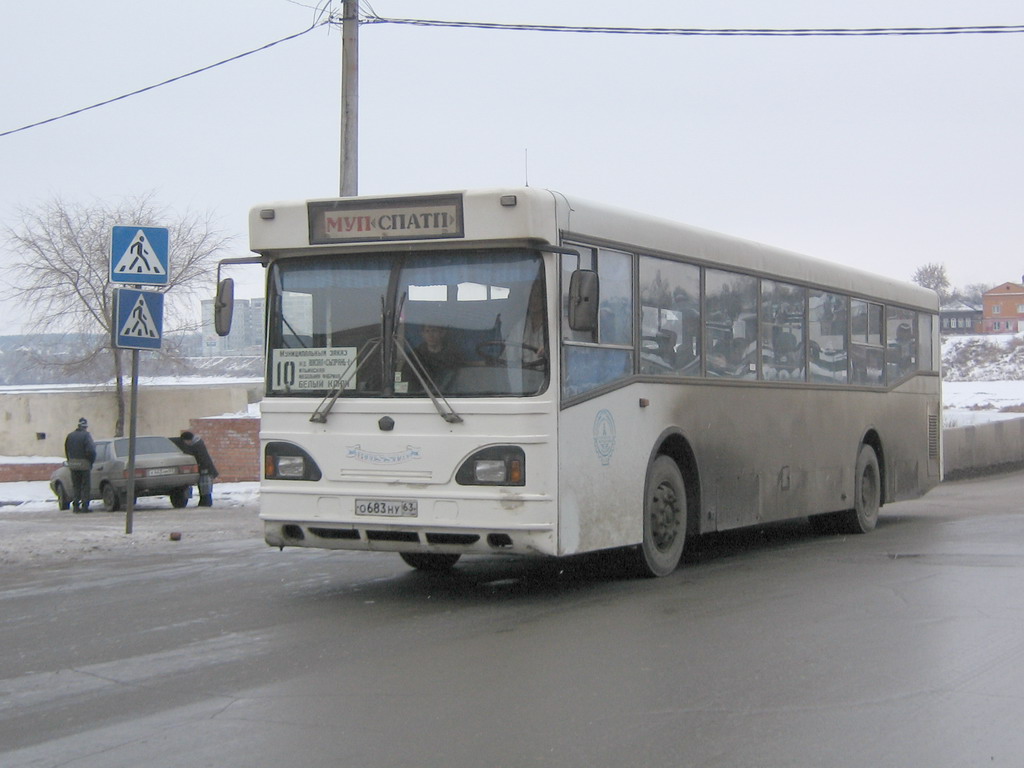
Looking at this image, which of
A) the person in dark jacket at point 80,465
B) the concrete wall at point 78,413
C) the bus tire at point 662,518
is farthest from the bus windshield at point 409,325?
the concrete wall at point 78,413

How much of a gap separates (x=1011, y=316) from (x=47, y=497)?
6438 inches

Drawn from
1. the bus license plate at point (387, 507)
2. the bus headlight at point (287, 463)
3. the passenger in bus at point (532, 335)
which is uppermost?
the passenger in bus at point (532, 335)

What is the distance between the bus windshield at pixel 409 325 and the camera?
30.1ft

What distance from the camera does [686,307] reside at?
36.8 ft

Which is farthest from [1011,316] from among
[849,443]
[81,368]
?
[849,443]

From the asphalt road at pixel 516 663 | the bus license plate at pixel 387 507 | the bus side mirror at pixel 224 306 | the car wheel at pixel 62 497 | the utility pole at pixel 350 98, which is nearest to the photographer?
the asphalt road at pixel 516 663

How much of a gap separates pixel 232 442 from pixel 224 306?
844 inches

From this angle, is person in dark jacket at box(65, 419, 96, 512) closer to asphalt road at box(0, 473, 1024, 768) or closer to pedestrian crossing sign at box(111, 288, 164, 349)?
pedestrian crossing sign at box(111, 288, 164, 349)

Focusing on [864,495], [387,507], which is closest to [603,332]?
[387,507]

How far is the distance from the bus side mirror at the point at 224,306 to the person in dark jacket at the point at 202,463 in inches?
557

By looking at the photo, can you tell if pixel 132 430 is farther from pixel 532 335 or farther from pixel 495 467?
pixel 532 335

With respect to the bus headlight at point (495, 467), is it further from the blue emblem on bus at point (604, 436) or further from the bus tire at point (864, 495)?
the bus tire at point (864, 495)

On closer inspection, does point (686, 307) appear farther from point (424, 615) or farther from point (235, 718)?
point (235, 718)

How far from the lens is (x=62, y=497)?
25844mm
